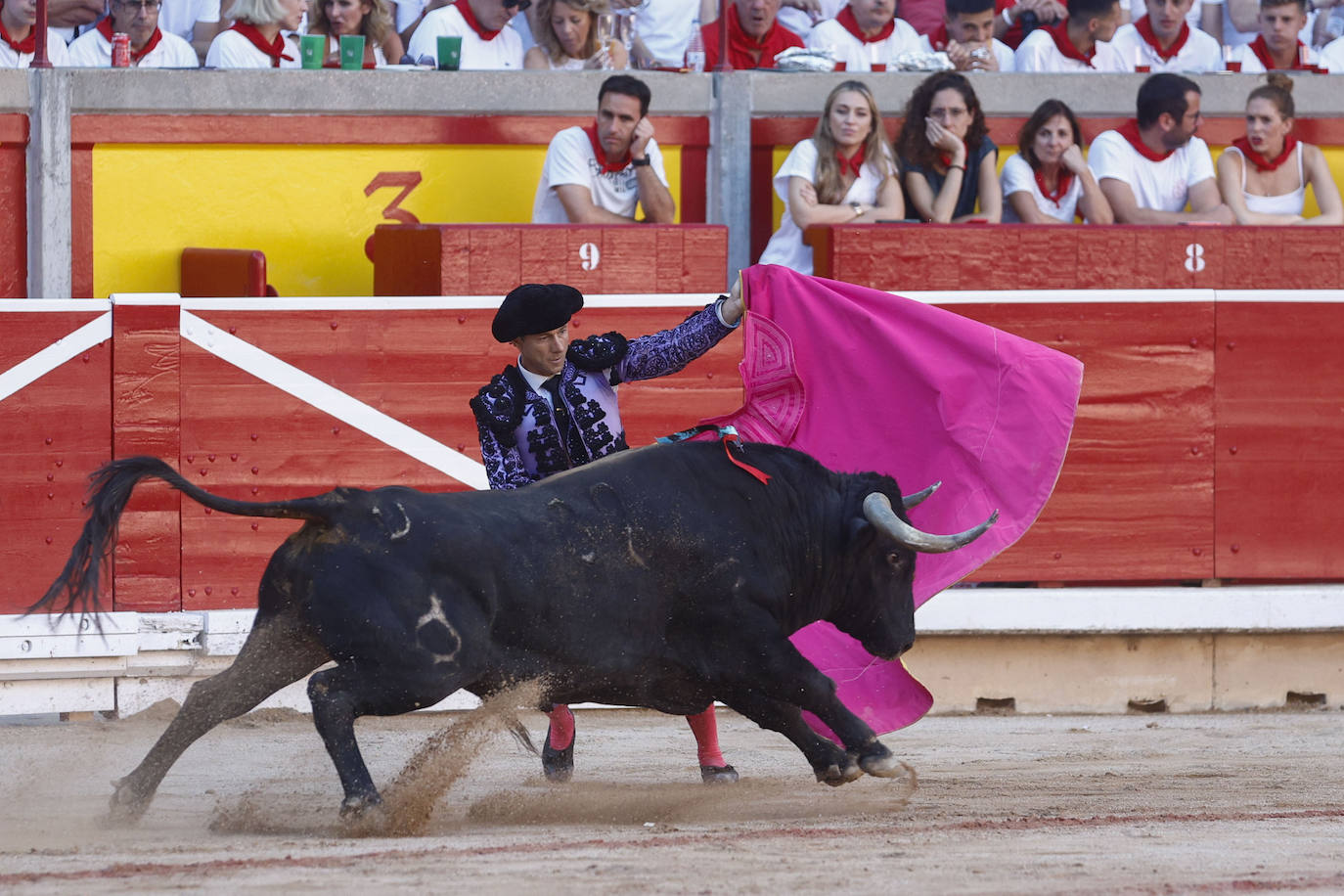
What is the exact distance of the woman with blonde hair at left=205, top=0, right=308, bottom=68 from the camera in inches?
286

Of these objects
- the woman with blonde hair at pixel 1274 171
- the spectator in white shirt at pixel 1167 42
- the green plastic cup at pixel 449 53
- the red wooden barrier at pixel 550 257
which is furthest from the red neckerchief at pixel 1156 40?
the green plastic cup at pixel 449 53

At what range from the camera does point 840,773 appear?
4453 millimetres

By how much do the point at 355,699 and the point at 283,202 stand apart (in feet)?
11.9

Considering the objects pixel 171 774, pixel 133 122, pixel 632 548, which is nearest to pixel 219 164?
pixel 133 122

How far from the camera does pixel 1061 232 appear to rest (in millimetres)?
6910

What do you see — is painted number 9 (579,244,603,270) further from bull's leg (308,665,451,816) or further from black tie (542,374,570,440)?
bull's leg (308,665,451,816)

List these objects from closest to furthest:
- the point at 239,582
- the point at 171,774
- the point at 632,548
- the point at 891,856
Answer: the point at 891,856 → the point at 632,548 → the point at 171,774 → the point at 239,582

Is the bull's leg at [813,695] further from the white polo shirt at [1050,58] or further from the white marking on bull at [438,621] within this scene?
the white polo shirt at [1050,58]

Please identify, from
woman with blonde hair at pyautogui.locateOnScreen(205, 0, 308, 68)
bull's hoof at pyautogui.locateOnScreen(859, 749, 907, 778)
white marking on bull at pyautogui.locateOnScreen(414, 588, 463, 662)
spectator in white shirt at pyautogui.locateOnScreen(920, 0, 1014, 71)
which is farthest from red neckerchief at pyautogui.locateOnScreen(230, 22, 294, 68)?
bull's hoof at pyautogui.locateOnScreen(859, 749, 907, 778)

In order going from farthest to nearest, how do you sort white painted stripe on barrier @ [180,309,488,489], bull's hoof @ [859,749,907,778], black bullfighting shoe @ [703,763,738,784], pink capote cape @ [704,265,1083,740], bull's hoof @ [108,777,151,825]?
1. white painted stripe on barrier @ [180,309,488,489]
2. black bullfighting shoe @ [703,763,738,784]
3. pink capote cape @ [704,265,1083,740]
4. bull's hoof @ [859,749,907,778]
5. bull's hoof @ [108,777,151,825]

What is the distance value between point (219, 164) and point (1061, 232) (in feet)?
10.3

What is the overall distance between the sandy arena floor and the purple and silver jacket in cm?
74

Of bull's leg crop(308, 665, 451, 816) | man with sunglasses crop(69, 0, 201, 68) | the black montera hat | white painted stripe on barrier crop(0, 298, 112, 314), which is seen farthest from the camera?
man with sunglasses crop(69, 0, 201, 68)

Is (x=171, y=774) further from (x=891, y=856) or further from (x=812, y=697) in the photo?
(x=891, y=856)
